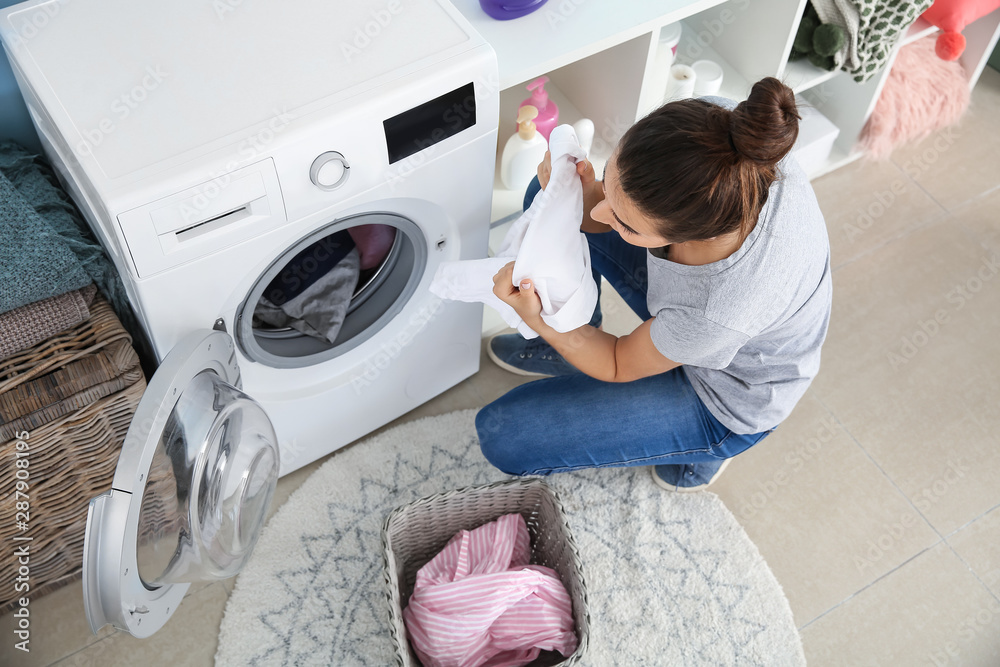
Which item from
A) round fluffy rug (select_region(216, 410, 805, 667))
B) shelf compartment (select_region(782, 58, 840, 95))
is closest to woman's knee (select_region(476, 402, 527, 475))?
round fluffy rug (select_region(216, 410, 805, 667))

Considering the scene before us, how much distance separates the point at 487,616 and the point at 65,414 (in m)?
0.77

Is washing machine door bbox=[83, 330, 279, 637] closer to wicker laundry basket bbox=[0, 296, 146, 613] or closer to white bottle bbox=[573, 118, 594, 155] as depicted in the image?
wicker laundry basket bbox=[0, 296, 146, 613]

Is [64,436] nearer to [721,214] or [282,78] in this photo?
[282,78]

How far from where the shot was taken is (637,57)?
166 cm

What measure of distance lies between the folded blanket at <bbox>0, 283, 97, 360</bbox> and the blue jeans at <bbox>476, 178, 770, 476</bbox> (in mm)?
780

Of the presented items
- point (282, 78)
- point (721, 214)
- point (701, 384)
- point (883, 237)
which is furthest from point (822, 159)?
point (282, 78)

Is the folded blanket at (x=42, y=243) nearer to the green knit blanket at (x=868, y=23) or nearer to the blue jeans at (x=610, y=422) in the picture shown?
the blue jeans at (x=610, y=422)

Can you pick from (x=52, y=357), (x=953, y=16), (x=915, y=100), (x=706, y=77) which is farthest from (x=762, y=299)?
(x=915, y=100)

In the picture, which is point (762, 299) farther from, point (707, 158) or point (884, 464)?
point (884, 464)

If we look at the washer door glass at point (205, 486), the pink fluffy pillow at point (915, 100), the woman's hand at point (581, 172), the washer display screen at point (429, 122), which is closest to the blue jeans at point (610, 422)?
the woman's hand at point (581, 172)

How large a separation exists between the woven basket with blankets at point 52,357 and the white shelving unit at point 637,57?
0.74 meters

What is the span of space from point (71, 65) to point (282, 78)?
30 cm

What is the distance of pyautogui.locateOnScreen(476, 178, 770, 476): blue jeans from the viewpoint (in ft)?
5.16

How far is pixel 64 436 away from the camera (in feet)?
4.41
